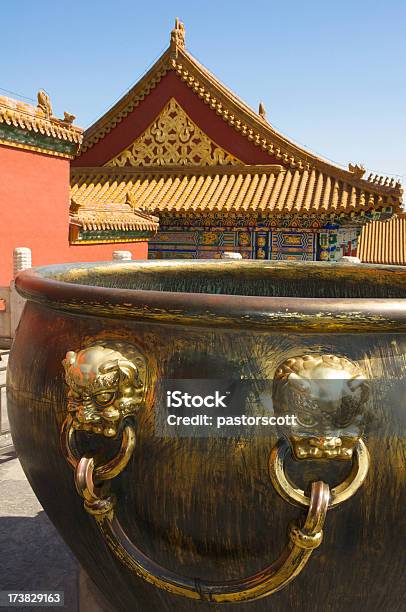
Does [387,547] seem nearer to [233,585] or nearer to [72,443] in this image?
[233,585]

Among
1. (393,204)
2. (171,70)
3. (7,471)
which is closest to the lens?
(7,471)

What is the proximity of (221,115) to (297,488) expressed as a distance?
405 inches

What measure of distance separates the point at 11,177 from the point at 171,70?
5.14m

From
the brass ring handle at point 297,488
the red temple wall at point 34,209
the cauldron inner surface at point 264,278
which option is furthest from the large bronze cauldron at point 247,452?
the red temple wall at point 34,209

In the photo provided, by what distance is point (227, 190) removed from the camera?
33.6 feet

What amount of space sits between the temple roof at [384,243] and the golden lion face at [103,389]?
18.8 metres

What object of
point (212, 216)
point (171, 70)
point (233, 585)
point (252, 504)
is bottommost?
point (233, 585)

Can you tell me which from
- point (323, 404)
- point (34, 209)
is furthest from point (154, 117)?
point (323, 404)

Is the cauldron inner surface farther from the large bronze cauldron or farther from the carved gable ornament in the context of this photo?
the carved gable ornament

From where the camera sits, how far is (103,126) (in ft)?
37.2

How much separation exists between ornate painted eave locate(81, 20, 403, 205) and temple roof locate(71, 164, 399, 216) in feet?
0.44

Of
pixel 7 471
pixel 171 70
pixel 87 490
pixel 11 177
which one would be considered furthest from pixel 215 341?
pixel 171 70

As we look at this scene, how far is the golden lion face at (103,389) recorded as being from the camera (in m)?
1.04

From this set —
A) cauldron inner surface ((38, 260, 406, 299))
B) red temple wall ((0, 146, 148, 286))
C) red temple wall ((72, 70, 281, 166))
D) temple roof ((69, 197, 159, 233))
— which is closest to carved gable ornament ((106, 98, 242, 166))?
red temple wall ((72, 70, 281, 166))
